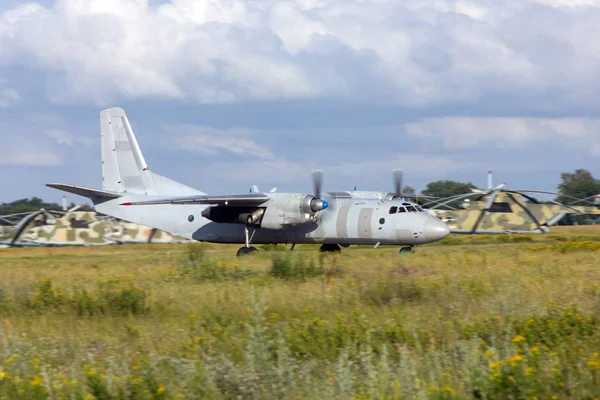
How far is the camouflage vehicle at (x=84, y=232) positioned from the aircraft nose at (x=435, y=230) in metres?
19.4

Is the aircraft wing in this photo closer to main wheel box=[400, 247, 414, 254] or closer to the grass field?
main wheel box=[400, 247, 414, 254]

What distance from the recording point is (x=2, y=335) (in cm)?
1078

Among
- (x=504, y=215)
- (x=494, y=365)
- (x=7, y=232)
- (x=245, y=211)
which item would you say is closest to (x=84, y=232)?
(x=7, y=232)

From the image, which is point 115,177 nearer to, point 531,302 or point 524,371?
point 531,302

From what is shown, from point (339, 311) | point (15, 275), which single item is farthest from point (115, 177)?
point (339, 311)

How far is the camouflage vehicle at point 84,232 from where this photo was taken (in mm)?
41750

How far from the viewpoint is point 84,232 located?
138 feet

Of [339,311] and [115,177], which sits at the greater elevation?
[115,177]

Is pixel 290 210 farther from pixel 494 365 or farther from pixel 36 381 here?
pixel 494 365

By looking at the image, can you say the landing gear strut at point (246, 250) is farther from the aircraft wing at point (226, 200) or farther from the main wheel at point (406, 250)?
the main wheel at point (406, 250)

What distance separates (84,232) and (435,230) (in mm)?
23233

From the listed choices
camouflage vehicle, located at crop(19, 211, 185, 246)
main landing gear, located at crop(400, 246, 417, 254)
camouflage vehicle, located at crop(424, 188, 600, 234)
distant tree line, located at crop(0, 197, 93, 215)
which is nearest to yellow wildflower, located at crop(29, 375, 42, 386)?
main landing gear, located at crop(400, 246, 417, 254)

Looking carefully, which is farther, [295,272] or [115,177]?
[115,177]

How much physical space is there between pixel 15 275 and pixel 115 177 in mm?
14986
